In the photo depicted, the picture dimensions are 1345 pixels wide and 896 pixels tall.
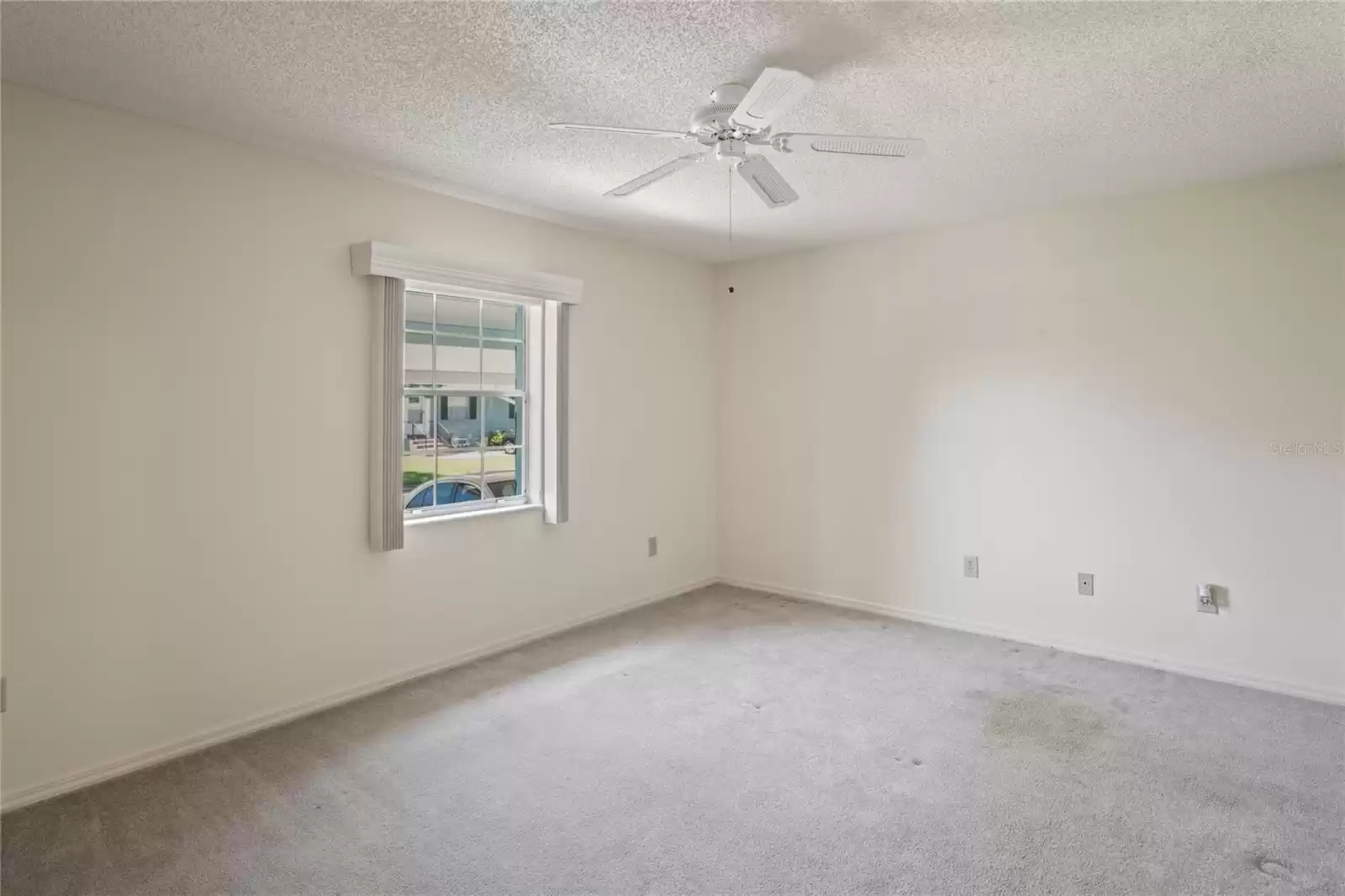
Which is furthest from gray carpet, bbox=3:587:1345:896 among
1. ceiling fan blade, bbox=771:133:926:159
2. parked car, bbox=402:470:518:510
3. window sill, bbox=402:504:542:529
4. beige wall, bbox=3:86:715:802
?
ceiling fan blade, bbox=771:133:926:159

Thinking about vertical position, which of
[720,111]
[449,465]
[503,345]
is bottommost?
[449,465]

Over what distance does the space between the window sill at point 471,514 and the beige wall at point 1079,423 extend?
6.01 feet

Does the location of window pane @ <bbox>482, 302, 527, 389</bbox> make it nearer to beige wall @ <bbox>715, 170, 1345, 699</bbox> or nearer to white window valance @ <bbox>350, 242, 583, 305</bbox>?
white window valance @ <bbox>350, 242, 583, 305</bbox>

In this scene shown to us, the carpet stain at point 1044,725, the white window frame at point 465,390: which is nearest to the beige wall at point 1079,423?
the carpet stain at point 1044,725

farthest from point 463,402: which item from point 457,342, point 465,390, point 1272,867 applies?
point 1272,867

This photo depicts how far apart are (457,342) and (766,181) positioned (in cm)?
196

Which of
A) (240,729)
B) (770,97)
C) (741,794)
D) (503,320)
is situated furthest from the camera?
(503,320)

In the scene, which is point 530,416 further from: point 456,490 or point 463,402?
point 456,490

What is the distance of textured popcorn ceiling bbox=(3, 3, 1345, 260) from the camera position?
2010 mm

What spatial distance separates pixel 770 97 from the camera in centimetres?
198

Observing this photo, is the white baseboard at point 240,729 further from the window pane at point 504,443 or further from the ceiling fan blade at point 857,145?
the ceiling fan blade at point 857,145

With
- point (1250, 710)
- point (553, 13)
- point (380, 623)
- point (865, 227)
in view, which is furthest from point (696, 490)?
point (553, 13)

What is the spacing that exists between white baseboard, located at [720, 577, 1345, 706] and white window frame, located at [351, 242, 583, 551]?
178cm

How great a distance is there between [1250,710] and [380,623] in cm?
387
